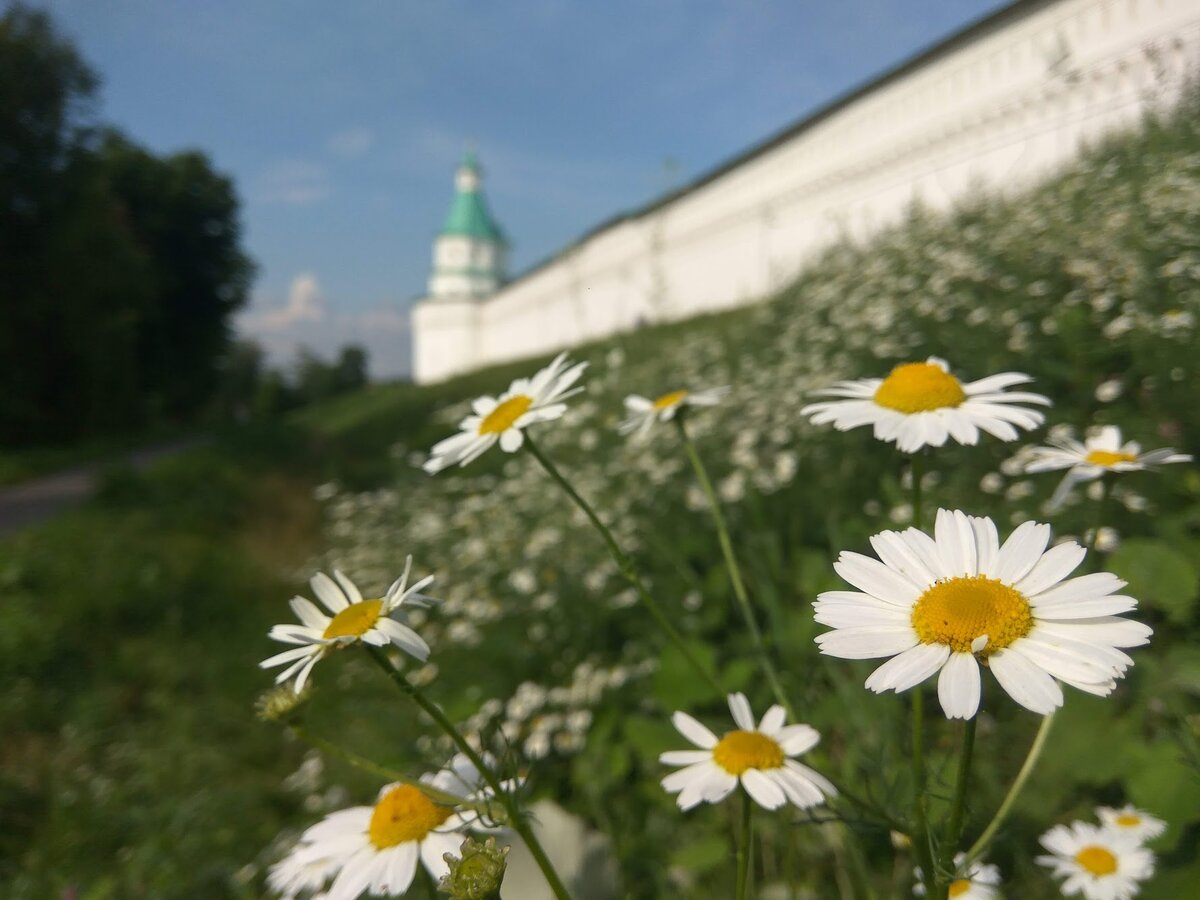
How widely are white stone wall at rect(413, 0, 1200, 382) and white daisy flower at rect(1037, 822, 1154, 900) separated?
7.68ft

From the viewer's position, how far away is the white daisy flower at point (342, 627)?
595 mm

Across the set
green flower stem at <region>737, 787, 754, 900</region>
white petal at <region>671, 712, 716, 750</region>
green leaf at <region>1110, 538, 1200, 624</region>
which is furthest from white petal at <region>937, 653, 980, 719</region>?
green leaf at <region>1110, 538, 1200, 624</region>

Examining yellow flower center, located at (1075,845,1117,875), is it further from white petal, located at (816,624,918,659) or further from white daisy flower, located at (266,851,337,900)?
white daisy flower, located at (266,851,337,900)

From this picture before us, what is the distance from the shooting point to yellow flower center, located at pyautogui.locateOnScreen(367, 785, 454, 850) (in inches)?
26.3

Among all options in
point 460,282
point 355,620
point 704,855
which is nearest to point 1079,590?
point 355,620

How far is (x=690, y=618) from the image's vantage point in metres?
2.09

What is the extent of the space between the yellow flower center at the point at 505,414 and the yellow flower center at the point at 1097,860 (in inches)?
33.8

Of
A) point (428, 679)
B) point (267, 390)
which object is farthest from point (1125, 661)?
point (267, 390)

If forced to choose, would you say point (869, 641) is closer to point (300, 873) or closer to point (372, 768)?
point (372, 768)

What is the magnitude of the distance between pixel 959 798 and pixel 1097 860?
0.63 meters

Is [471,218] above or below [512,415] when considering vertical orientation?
above

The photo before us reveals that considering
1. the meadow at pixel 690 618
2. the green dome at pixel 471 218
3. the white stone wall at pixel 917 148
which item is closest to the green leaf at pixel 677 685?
the meadow at pixel 690 618

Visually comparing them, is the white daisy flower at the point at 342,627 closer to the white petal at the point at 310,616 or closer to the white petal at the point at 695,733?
the white petal at the point at 310,616

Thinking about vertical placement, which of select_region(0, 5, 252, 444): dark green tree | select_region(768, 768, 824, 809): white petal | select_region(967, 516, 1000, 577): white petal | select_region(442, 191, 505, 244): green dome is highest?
select_region(442, 191, 505, 244): green dome
